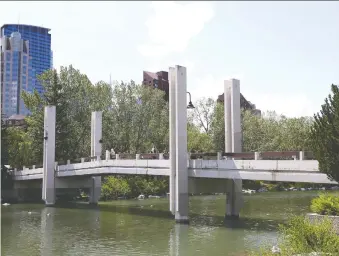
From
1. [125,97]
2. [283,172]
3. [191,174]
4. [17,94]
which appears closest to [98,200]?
[125,97]

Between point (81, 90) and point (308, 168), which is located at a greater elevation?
point (81, 90)

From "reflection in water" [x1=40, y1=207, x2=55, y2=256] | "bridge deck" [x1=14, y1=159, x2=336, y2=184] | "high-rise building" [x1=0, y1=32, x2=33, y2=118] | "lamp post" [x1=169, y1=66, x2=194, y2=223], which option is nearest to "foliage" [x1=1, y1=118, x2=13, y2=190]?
"reflection in water" [x1=40, y1=207, x2=55, y2=256]

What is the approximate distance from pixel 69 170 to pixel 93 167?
3.95 metres

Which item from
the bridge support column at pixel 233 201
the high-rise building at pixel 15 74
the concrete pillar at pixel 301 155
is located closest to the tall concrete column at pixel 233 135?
the bridge support column at pixel 233 201

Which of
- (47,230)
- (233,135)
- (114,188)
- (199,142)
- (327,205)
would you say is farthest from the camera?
(199,142)

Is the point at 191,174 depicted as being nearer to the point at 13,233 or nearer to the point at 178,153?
the point at 178,153

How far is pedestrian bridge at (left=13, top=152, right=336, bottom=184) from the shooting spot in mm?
20516

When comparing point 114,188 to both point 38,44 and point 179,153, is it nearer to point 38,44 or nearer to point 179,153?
point 179,153

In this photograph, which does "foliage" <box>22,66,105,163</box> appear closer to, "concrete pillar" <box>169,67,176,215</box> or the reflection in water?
the reflection in water

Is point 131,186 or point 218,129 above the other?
point 218,129

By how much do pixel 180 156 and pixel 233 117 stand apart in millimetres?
5137

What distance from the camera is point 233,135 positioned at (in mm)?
28734

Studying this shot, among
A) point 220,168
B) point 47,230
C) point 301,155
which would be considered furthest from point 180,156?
point 47,230

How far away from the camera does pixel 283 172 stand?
70.5ft
